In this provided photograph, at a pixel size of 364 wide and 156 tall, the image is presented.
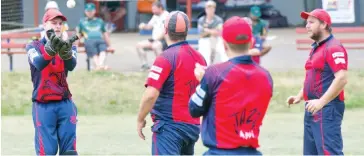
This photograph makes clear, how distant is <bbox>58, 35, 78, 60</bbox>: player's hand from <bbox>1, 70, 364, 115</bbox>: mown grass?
7.95m

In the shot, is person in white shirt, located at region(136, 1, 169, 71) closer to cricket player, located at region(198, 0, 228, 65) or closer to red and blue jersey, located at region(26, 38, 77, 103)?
cricket player, located at region(198, 0, 228, 65)

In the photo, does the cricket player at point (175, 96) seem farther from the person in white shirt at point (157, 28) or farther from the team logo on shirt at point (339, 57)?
the person in white shirt at point (157, 28)

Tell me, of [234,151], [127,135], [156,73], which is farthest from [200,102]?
[127,135]

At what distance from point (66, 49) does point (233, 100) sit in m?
2.67

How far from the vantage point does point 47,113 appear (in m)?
9.20

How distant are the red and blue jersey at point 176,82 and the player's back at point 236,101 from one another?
57.6 inches

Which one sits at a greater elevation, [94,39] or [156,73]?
[156,73]

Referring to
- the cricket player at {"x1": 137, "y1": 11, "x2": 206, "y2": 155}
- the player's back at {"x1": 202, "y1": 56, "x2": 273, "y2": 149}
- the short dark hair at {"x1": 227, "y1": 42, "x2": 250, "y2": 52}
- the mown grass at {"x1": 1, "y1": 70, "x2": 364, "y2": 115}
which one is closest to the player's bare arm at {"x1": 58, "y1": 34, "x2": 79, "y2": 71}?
the cricket player at {"x1": 137, "y1": 11, "x2": 206, "y2": 155}

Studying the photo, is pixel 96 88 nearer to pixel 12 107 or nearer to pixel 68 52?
pixel 12 107

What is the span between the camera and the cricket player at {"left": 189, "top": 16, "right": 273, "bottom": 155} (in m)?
6.62

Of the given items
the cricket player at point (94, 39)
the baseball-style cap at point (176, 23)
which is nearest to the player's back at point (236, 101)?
the baseball-style cap at point (176, 23)

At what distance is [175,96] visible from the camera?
8.27m

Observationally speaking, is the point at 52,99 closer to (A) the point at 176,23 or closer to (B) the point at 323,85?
(A) the point at 176,23

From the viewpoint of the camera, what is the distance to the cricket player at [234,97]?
662cm
